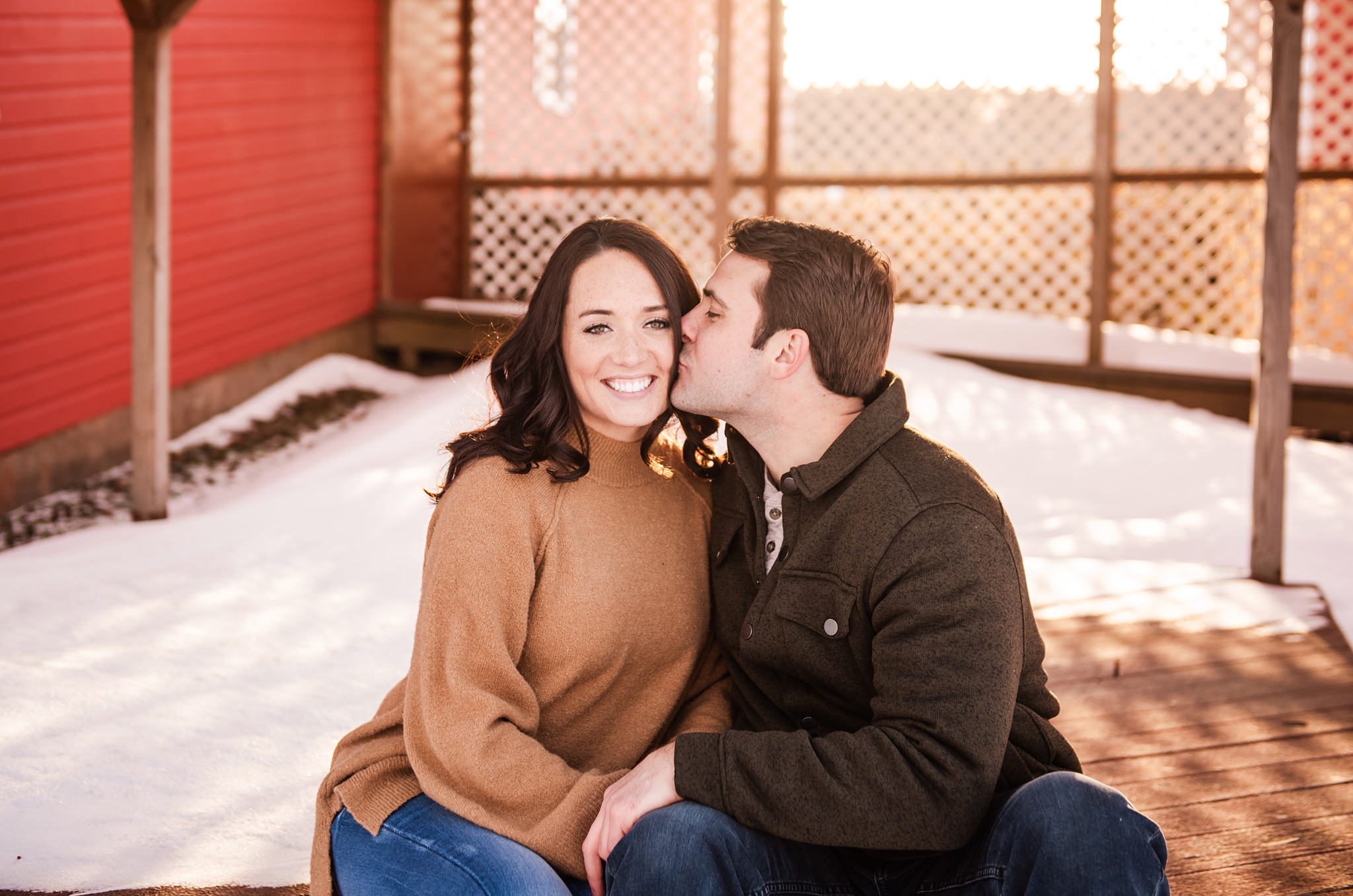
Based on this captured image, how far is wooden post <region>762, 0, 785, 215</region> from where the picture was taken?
7.15 m

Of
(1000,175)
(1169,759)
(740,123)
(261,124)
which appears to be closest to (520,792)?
(1169,759)

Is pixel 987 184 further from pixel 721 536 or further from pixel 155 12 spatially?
pixel 721 536

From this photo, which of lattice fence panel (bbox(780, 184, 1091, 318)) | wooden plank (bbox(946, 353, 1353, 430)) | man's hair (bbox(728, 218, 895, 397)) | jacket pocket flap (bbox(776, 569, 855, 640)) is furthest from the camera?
lattice fence panel (bbox(780, 184, 1091, 318))

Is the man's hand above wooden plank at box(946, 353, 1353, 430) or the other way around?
the other way around

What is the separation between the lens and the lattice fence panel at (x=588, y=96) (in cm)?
803

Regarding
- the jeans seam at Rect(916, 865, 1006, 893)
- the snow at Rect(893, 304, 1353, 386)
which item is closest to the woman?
the jeans seam at Rect(916, 865, 1006, 893)

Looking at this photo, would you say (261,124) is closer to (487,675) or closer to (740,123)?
(487,675)

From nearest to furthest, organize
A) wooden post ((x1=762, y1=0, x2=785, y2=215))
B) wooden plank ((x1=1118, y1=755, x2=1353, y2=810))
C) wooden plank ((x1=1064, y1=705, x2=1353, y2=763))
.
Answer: wooden plank ((x1=1118, y1=755, x2=1353, y2=810)) → wooden plank ((x1=1064, y1=705, x2=1353, y2=763)) → wooden post ((x1=762, y1=0, x2=785, y2=215))

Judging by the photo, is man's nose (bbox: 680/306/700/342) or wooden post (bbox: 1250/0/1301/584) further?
wooden post (bbox: 1250/0/1301/584)

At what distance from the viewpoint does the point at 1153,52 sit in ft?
22.2

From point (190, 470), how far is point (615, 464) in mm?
4410

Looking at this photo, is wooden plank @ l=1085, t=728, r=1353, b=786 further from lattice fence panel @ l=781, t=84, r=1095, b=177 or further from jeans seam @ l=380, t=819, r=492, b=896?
lattice fence panel @ l=781, t=84, r=1095, b=177

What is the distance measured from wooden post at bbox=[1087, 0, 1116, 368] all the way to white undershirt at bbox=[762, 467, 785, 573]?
208 inches

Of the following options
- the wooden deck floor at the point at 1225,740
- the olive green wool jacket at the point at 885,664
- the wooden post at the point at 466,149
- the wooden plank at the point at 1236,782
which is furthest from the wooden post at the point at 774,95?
the olive green wool jacket at the point at 885,664
